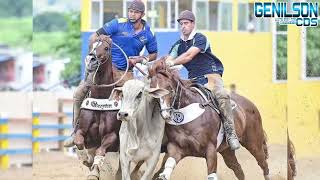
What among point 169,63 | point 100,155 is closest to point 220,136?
point 169,63

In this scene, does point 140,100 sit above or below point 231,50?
below

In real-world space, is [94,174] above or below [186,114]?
below

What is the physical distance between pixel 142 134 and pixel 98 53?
0.84 m

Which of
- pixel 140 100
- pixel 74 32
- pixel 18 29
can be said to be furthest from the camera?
pixel 18 29

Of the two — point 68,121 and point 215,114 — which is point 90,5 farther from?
point 215,114

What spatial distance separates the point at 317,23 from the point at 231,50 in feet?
2.95

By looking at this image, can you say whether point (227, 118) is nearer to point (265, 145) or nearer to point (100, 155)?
point (265, 145)

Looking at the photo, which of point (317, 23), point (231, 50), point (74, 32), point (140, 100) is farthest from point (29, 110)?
point (317, 23)

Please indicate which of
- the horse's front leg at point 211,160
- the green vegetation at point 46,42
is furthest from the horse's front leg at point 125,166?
the green vegetation at point 46,42

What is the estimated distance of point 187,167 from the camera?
636 cm

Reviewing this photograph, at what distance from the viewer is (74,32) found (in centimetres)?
618

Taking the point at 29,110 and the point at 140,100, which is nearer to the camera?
the point at 140,100

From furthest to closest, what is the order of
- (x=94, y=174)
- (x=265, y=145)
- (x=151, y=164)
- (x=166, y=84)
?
(x=265, y=145)
(x=94, y=174)
(x=151, y=164)
(x=166, y=84)

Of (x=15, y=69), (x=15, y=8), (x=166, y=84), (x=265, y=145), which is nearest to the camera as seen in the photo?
(x=166, y=84)
